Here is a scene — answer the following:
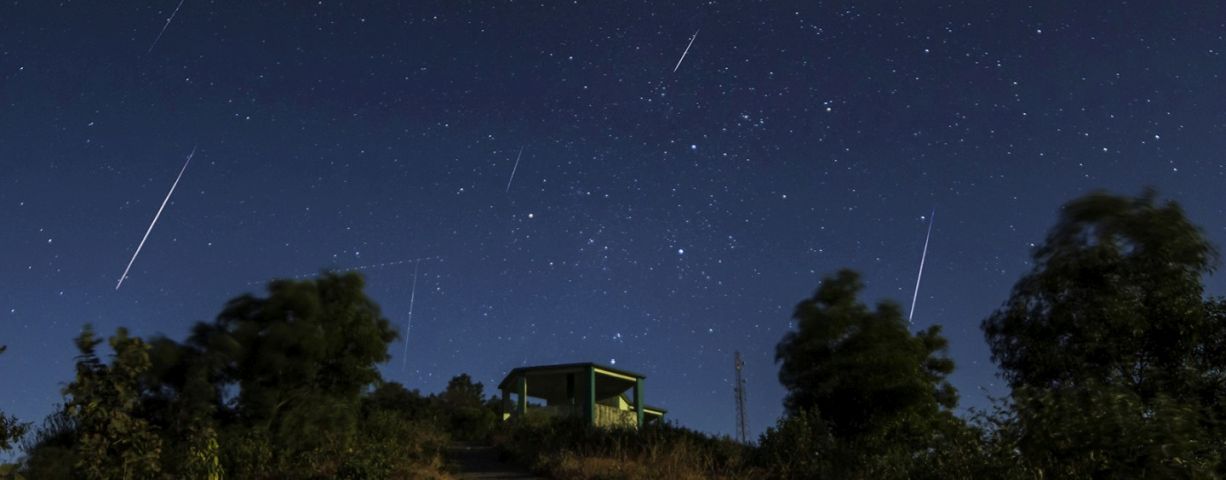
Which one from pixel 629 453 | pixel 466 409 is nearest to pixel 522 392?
pixel 466 409

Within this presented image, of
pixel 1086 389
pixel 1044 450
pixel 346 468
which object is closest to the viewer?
pixel 1044 450

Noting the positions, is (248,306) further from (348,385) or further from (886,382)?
(886,382)

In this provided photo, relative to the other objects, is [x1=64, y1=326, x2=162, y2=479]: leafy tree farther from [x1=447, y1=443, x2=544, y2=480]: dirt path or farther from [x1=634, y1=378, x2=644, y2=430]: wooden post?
[x1=634, y1=378, x2=644, y2=430]: wooden post

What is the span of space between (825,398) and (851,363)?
4.52 feet

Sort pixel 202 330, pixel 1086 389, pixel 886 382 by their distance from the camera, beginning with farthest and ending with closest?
pixel 886 382, pixel 202 330, pixel 1086 389

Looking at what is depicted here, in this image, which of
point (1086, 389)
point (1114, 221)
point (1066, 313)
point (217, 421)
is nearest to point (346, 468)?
point (217, 421)

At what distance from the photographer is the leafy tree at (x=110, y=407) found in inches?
438

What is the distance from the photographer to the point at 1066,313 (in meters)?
23.3

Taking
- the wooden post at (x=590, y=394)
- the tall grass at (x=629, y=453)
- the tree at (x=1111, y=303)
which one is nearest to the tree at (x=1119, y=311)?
the tree at (x=1111, y=303)

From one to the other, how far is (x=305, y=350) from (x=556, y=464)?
34.1ft

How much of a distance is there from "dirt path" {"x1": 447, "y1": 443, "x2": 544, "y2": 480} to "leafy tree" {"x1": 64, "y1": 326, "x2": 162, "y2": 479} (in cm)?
644

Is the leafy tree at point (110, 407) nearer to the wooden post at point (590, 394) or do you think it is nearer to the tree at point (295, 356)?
the tree at point (295, 356)

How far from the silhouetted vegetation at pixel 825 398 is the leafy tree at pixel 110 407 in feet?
0.09

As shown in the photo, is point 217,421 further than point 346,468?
Yes
